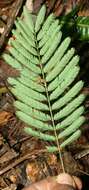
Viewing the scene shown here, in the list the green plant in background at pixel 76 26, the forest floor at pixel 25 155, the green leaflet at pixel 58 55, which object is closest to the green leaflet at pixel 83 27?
the green plant in background at pixel 76 26

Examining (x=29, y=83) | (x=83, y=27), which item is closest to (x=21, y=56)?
(x=29, y=83)

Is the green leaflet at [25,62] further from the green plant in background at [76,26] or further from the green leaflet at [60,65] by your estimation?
the green plant in background at [76,26]

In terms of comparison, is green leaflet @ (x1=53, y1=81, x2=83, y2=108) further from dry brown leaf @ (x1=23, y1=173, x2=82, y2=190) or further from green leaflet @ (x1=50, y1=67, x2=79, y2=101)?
dry brown leaf @ (x1=23, y1=173, x2=82, y2=190)

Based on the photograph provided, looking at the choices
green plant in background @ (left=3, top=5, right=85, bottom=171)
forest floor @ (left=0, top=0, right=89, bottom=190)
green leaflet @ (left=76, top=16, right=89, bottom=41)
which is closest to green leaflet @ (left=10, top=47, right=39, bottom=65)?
green plant in background @ (left=3, top=5, right=85, bottom=171)

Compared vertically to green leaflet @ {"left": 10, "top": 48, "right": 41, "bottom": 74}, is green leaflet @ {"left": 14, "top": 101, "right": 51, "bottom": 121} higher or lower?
lower

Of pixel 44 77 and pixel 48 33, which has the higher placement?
pixel 48 33

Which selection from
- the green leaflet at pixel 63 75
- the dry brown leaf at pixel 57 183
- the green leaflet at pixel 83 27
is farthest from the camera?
the green leaflet at pixel 83 27

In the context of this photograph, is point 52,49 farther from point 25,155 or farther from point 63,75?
point 25,155

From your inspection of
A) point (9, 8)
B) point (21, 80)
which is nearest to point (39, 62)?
point (21, 80)
